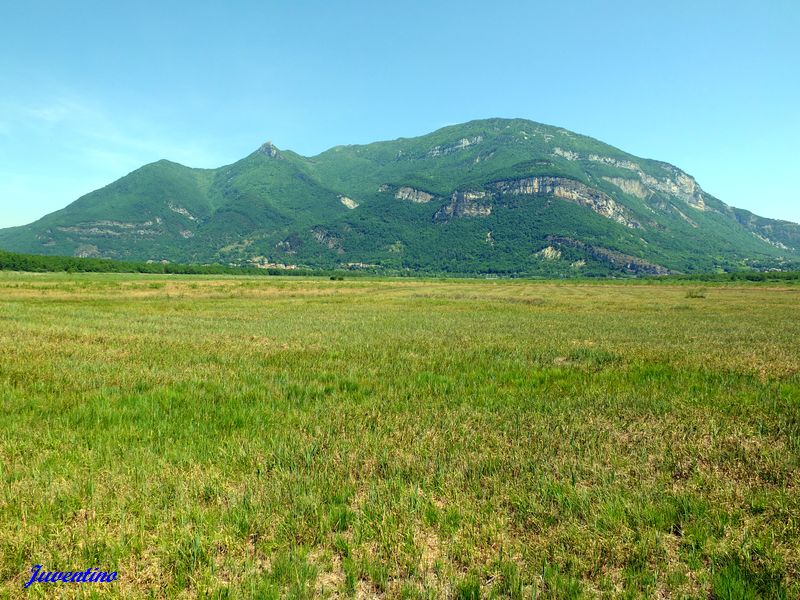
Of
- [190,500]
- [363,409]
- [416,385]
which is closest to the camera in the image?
[190,500]

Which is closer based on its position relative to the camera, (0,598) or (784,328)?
(0,598)

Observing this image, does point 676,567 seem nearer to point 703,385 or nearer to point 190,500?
point 190,500

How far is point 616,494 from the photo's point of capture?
4969 mm

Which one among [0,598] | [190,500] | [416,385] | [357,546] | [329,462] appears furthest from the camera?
[416,385]

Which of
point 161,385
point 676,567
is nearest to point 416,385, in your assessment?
point 161,385

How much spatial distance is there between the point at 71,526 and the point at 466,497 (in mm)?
4395

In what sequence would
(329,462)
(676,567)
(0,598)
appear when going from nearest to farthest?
(0,598) → (676,567) → (329,462)

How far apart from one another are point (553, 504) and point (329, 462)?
10.1ft

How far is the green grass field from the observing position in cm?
368

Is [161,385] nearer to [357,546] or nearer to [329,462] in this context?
[329,462]

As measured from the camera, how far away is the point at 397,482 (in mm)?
5281

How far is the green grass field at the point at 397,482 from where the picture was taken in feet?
12.1

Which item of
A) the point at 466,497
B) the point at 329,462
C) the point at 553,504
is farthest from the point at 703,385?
the point at 329,462

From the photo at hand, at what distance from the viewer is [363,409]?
28.0ft
